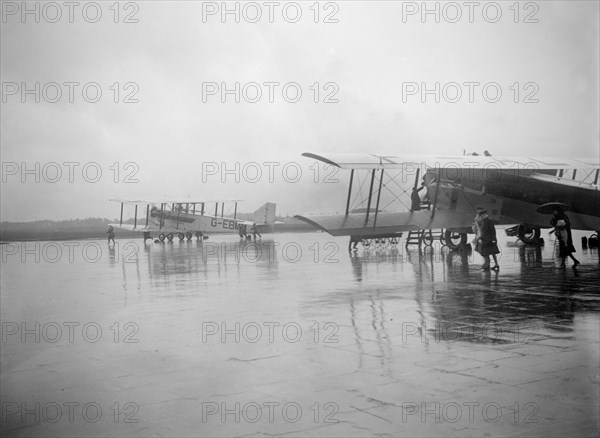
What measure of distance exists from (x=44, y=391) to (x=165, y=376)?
1.11 m

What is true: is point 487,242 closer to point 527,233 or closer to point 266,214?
point 527,233

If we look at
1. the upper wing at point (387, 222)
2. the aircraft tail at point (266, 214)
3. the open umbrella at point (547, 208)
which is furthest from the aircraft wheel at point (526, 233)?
the aircraft tail at point (266, 214)

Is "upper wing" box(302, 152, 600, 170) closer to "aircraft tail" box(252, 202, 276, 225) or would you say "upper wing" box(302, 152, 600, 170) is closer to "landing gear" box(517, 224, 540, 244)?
"landing gear" box(517, 224, 540, 244)

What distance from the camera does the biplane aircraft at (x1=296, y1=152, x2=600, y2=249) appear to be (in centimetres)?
1995

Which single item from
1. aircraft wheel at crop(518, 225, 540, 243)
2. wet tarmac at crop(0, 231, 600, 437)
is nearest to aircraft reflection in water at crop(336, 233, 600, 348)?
wet tarmac at crop(0, 231, 600, 437)

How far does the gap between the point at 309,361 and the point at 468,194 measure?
18891 millimetres

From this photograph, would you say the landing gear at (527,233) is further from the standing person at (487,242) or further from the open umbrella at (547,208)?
the standing person at (487,242)

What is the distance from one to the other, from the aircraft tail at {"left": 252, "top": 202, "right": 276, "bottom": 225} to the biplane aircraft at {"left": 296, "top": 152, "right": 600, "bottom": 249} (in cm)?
3111

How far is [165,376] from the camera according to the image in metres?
6.58

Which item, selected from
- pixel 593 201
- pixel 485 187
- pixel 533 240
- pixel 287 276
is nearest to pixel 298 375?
pixel 287 276

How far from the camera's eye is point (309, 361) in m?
7.08

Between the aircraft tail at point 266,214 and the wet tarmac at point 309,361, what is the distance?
43029mm

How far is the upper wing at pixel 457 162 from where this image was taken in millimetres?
19016

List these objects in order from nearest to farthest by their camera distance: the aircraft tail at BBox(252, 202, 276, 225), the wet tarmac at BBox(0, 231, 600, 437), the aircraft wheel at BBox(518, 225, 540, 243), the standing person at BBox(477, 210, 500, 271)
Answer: the wet tarmac at BBox(0, 231, 600, 437), the standing person at BBox(477, 210, 500, 271), the aircraft wheel at BBox(518, 225, 540, 243), the aircraft tail at BBox(252, 202, 276, 225)
